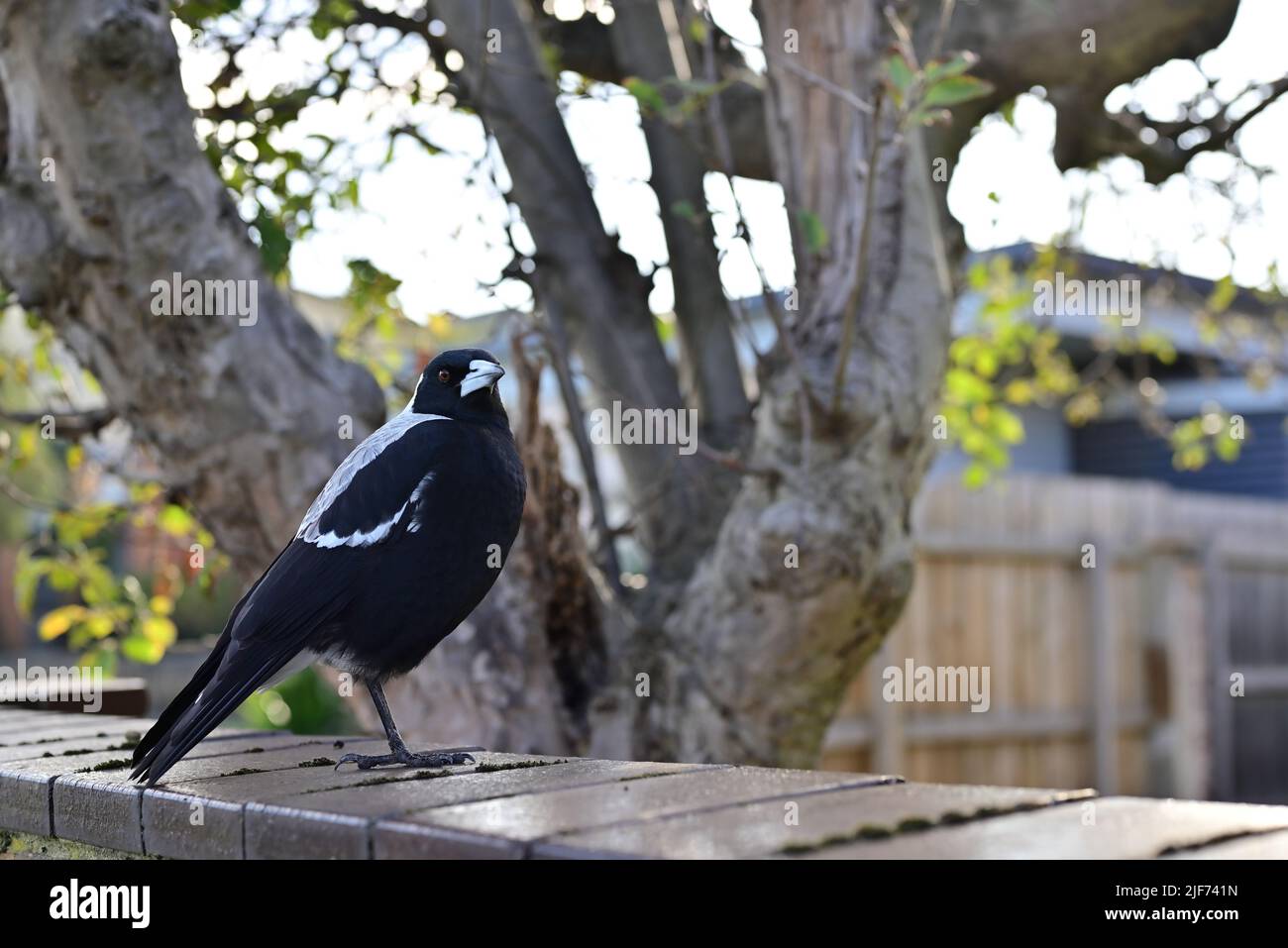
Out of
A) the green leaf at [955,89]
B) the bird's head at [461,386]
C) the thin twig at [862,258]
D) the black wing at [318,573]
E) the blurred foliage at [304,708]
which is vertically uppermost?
the green leaf at [955,89]

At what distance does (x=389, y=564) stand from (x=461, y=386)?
1.14 feet

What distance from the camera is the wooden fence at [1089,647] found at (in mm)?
6637

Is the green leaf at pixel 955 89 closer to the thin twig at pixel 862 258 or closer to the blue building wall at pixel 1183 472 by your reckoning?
the thin twig at pixel 862 258

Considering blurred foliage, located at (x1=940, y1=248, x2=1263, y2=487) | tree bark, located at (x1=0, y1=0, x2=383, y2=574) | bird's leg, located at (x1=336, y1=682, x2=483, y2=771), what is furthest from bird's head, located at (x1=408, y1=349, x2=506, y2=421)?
blurred foliage, located at (x1=940, y1=248, x2=1263, y2=487)

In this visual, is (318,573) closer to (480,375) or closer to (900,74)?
(480,375)

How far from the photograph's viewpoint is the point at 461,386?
2.38 m

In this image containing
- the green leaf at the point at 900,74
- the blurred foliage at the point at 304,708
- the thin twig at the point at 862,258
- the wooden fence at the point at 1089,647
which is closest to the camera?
the green leaf at the point at 900,74

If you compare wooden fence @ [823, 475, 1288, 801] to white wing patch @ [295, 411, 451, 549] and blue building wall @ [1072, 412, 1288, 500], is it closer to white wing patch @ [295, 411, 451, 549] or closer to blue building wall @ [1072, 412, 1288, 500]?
white wing patch @ [295, 411, 451, 549]

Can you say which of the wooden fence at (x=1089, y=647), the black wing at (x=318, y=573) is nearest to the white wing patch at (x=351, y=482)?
the black wing at (x=318, y=573)

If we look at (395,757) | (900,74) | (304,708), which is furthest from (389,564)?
(304,708)

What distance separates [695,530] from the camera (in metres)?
3.97

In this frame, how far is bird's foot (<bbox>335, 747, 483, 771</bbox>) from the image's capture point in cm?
216
